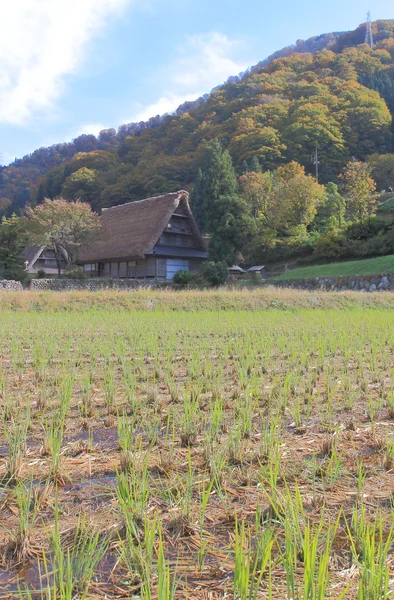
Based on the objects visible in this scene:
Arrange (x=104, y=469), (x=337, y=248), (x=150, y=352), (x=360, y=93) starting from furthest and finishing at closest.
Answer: (x=360, y=93), (x=337, y=248), (x=150, y=352), (x=104, y=469)

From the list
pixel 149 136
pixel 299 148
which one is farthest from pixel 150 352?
pixel 149 136

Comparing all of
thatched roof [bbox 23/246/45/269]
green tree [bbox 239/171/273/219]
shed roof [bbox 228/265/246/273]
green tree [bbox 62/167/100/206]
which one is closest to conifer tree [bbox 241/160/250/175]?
green tree [bbox 239/171/273/219]

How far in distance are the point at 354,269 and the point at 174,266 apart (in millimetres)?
9325

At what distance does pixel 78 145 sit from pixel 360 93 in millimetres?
45730

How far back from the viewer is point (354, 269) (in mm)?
17016

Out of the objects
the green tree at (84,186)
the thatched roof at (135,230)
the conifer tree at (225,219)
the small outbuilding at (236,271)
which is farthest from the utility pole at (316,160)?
the green tree at (84,186)

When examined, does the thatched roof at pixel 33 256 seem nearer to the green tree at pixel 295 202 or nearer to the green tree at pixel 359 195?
the green tree at pixel 295 202

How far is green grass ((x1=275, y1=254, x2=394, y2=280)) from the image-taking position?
52.3 ft

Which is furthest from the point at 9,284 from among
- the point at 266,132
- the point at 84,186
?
the point at 84,186

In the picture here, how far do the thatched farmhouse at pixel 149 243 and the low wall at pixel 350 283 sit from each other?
6527 millimetres

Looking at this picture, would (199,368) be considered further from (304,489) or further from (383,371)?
(304,489)

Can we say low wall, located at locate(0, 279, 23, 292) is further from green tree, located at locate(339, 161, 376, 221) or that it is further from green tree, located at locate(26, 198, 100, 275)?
green tree, located at locate(339, 161, 376, 221)

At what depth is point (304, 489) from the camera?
4.45 feet

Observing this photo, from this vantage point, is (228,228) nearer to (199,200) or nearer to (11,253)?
(199,200)
